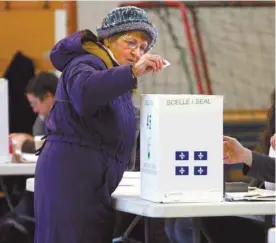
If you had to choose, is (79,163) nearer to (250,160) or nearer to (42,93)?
(250,160)

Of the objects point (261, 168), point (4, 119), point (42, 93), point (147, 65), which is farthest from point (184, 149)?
point (42, 93)

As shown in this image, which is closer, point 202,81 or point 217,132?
point 217,132

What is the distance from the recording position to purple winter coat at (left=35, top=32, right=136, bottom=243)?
2.88m

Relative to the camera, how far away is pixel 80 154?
2906 millimetres

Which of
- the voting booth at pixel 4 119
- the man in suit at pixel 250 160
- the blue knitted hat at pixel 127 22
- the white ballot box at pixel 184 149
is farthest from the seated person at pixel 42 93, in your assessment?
the white ballot box at pixel 184 149

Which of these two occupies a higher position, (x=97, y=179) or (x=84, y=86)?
A: (x=84, y=86)

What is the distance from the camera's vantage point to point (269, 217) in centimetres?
284

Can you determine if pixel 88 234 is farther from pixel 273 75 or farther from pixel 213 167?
pixel 273 75

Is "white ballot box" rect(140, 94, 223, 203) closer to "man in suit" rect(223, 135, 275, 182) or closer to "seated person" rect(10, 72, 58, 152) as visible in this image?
"man in suit" rect(223, 135, 275, 182)

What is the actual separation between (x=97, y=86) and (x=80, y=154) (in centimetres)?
29

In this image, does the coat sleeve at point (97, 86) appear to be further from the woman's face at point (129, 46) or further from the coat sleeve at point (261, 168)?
the coat sleeve at point (261, 168)

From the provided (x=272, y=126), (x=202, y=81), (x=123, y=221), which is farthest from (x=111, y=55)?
(x=202, y=81)

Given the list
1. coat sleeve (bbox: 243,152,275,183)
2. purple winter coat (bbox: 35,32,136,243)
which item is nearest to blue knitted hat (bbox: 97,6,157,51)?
purple winter coat (bbox: 35,32,136,243)

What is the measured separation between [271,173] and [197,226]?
19.5 inches
